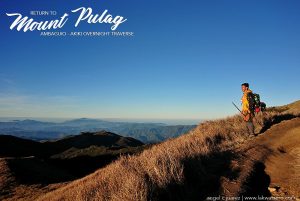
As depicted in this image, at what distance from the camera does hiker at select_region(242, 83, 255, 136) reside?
1513 centimetres

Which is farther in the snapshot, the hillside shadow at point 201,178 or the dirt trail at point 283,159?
the dirt trail at point 283,159

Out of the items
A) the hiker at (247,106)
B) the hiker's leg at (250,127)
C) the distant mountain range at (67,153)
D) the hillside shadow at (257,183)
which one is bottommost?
the distant mountain range at (67,153)

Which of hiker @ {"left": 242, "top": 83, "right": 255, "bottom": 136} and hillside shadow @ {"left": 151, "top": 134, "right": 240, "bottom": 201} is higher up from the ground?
hiker @ {"left": 242, "top": 83, "right": 255, "bottom": 136}

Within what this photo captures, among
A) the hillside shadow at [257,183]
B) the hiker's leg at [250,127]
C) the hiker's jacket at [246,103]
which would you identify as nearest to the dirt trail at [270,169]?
the hillside shadow at [257,183]

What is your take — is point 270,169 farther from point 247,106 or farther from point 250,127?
point 247,106

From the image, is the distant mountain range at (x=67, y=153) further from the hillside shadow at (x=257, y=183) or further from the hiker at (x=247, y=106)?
the hillside shadow at (x=257, y=183)

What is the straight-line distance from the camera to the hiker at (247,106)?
1513 centimetres

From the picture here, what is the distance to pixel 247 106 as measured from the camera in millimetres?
15414

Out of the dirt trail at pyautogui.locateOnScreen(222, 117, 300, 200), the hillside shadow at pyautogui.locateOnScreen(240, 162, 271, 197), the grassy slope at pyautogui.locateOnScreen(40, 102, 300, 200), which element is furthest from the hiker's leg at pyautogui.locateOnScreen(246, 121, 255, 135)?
the hillside shadow at pyautogui.locateOnScreen(240, 162, 271, 197)

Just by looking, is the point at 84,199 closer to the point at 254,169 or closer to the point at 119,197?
the point at 119,197

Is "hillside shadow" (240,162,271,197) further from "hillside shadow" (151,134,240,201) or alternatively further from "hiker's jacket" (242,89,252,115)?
"hiker's jacket" (242,89,252,115)

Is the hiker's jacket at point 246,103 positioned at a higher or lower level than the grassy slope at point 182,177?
higher

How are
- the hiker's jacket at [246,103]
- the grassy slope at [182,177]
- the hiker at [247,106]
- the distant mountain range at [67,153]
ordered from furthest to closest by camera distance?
the distant mountain range at [67,153] → the hiker's jacket at [246,103] → the hiker at [247,106] → the grassy slope at [182,177]

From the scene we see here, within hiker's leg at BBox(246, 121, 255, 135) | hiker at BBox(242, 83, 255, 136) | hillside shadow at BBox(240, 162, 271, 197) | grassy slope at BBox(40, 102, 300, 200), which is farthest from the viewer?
hiker at BBox(242, 83, 255, 136)
